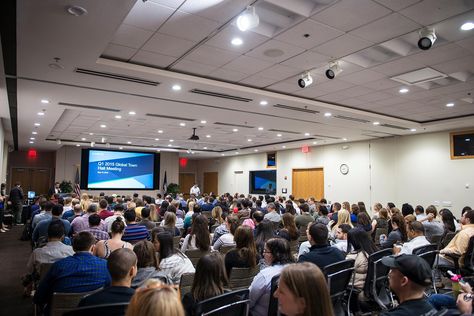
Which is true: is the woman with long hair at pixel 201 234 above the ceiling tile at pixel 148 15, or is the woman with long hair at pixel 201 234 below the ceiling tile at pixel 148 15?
below

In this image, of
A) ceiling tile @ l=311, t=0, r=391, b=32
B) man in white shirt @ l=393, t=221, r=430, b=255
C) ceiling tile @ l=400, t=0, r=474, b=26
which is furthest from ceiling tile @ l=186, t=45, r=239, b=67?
man in white shirt @ l=393, t=221, r=430, b=255

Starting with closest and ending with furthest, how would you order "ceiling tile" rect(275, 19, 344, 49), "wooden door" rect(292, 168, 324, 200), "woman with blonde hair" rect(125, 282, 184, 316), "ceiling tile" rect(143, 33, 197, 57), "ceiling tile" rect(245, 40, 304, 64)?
"woman with blonde hair" rect(125, 282, 184, 316) < "ceiling tile" rect(275, 19, 344, 49) < "ceiling tile" rect(143, 33, 197, 57) < "ceiling tile" rect(245, 40, 304, 64) < "wooden door" rect(292, 168, 324, 200)

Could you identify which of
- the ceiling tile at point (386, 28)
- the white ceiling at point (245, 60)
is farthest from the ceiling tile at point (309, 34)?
the ceiling tile at point (386, 28)

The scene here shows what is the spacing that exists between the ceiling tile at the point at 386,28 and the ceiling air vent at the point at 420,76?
165 centimetres

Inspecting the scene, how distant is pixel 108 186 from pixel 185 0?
1597 centimetres

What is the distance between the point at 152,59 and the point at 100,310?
4157 mm

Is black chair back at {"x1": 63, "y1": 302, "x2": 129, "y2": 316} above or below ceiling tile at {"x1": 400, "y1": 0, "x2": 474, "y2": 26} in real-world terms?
below

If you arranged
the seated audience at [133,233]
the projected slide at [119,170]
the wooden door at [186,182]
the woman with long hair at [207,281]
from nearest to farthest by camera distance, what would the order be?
the woman with long hair at [207,281] < the seated audience at [133,233] < the projected slide at [119,170] < the wooden door at [186,182]

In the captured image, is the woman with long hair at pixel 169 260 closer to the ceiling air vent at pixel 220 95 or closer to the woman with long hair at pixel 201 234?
the woman with long hair at pixel 201 234

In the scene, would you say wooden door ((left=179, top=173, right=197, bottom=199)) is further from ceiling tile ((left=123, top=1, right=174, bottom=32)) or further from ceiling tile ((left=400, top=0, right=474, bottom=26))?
ceiling tile ((left=400, top=0, right=474, bottom=26))

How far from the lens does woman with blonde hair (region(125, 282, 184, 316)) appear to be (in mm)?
1261

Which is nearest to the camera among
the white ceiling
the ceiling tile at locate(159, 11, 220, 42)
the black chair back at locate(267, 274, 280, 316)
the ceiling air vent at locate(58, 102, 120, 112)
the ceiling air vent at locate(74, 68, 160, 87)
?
the black chair back at locate(267, 274, 280, 316)

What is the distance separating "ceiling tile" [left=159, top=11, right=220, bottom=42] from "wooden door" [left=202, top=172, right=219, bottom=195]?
1826 centimetres

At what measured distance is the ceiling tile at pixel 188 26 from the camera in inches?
153
